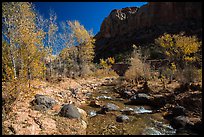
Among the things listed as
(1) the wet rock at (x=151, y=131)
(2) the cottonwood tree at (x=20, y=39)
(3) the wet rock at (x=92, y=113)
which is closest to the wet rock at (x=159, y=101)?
(1) the wet rock at (x=151, y=131)

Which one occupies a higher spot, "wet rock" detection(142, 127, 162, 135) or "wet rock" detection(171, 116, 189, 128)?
"wet rock" detection(171, 116, 189, 128)

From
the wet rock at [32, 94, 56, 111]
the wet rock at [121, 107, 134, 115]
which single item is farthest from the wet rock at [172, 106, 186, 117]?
the wet rock at [32, 94, 56, 111]

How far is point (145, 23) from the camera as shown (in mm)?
75938

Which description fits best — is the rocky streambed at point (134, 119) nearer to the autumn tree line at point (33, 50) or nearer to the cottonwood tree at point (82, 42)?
the autumn tree line at point (33, 50)

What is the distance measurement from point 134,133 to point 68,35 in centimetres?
2722

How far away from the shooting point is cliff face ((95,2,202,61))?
213ft

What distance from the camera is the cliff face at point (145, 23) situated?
6500 cm

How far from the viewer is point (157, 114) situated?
11.6 metres

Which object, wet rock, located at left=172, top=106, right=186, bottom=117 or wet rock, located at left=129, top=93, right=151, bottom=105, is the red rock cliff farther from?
wet rock, located at left=172, top=106, right=186, bottom=117

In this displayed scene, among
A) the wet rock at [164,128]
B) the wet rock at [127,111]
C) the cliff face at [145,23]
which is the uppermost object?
the cliff face at [145,23]

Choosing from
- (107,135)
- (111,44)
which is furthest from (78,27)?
(111,44)

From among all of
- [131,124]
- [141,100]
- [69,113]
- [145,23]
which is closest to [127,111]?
[131,124]

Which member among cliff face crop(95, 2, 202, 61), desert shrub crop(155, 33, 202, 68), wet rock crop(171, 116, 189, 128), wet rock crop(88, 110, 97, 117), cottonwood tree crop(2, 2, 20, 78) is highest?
cliff face crop(95, 2, 202, 61)

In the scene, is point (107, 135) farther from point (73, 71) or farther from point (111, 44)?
point (111, 44)
